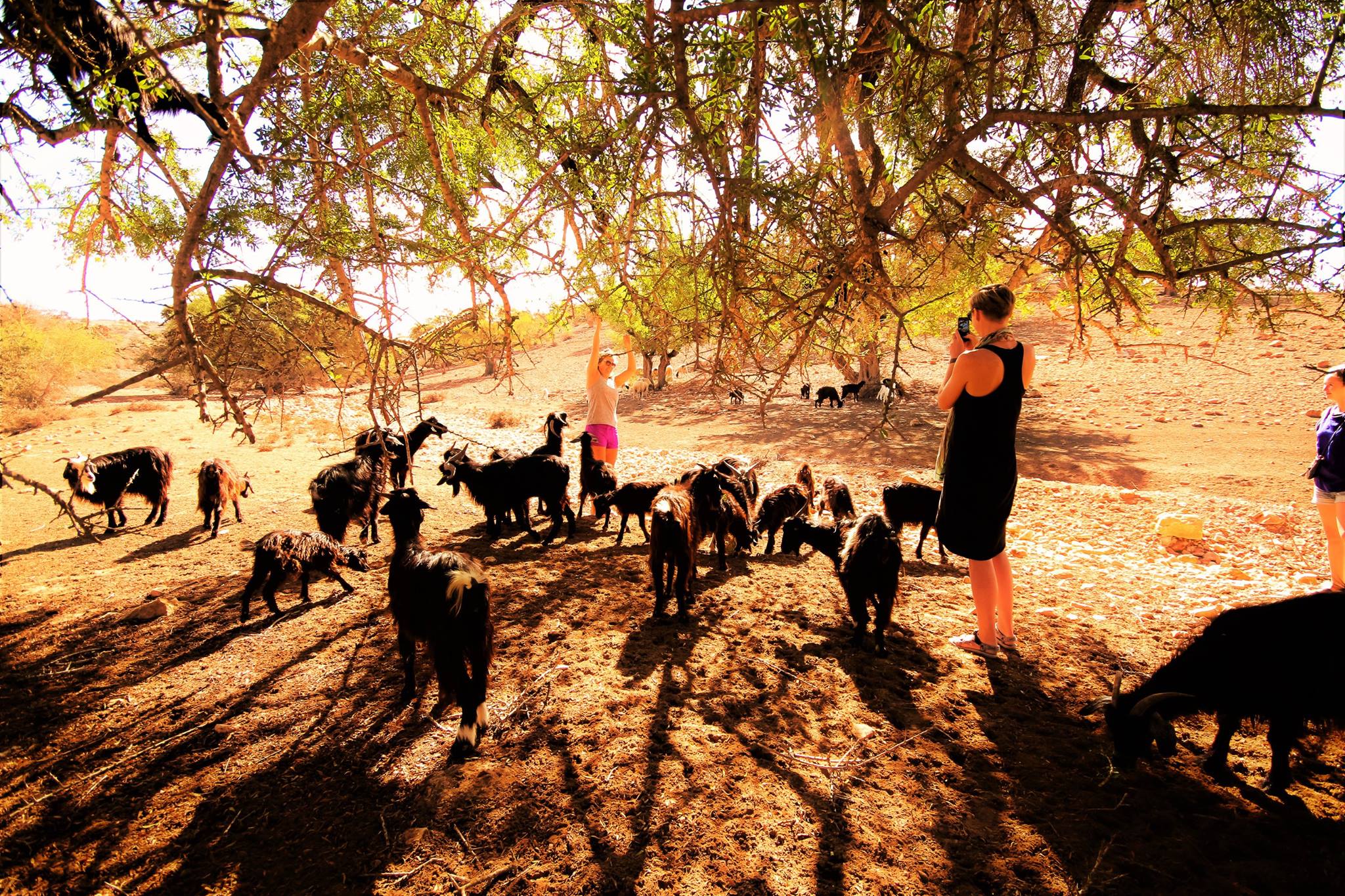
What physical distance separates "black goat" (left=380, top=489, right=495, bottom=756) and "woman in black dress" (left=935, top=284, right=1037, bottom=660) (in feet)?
9.78

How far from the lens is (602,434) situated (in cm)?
757

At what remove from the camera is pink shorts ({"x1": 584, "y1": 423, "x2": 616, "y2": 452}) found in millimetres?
7535

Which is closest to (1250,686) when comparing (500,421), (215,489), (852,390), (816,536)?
(816,536)

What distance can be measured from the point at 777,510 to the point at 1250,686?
4165mm

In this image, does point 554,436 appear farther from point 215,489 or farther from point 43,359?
point 43,359

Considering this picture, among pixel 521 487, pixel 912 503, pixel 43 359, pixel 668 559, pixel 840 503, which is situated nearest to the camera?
pixel 668 559

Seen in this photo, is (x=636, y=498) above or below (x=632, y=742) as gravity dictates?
above

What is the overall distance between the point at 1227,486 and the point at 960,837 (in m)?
11.6

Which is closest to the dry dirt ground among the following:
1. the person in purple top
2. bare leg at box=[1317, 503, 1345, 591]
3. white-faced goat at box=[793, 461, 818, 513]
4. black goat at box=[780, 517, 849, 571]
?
black goat at box=[780, 517, 849, 571]

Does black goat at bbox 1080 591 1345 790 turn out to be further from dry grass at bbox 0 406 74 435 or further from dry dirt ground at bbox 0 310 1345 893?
dry grass at bbox 0 406 74 435

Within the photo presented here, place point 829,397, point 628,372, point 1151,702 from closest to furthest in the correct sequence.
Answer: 1. point 1151,702
2. point 628,372
3. point 829,397

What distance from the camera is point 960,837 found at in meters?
2.48

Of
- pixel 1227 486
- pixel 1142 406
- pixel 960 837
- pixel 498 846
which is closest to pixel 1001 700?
pixel 960 837

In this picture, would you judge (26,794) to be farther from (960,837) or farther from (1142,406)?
(1142,406)
